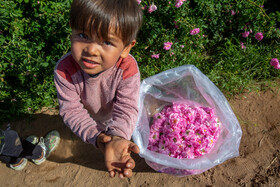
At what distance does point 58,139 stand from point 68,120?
104 centimetres

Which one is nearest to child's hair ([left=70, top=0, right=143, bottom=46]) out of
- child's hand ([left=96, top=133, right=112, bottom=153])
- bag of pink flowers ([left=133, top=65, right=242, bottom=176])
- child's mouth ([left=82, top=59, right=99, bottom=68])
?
child's mouth ([left=82, top=59, right=99, bottom=68])

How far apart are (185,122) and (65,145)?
4.03 ft

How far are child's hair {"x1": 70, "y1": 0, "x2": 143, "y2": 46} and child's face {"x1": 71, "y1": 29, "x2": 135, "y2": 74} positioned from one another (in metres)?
0.03

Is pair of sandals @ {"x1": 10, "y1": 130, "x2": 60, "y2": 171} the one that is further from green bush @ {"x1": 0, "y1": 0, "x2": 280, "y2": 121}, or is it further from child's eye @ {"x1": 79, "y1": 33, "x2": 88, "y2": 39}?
child's eye @ {"x1": 79, "y1": 33, "x2": 88, "y2": 39}

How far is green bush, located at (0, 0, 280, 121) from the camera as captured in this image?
194 centimetres

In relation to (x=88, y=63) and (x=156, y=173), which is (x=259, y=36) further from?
(x=88, y=63)

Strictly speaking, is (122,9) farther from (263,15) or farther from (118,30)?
(263,15)

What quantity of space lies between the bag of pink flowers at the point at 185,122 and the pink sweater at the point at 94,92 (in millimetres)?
428

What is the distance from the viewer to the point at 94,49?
3.33ft

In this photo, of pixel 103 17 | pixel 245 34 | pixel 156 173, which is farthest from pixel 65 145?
pixel 245 34

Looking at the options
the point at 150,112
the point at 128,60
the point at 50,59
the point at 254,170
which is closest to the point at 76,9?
the point at 128,60

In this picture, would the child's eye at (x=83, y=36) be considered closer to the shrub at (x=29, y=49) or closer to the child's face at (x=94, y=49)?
the child's face at (x=94, y=49)

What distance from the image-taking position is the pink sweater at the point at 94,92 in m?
1.25

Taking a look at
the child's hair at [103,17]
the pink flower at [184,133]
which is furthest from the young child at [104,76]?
the pink flower at [184,133]
